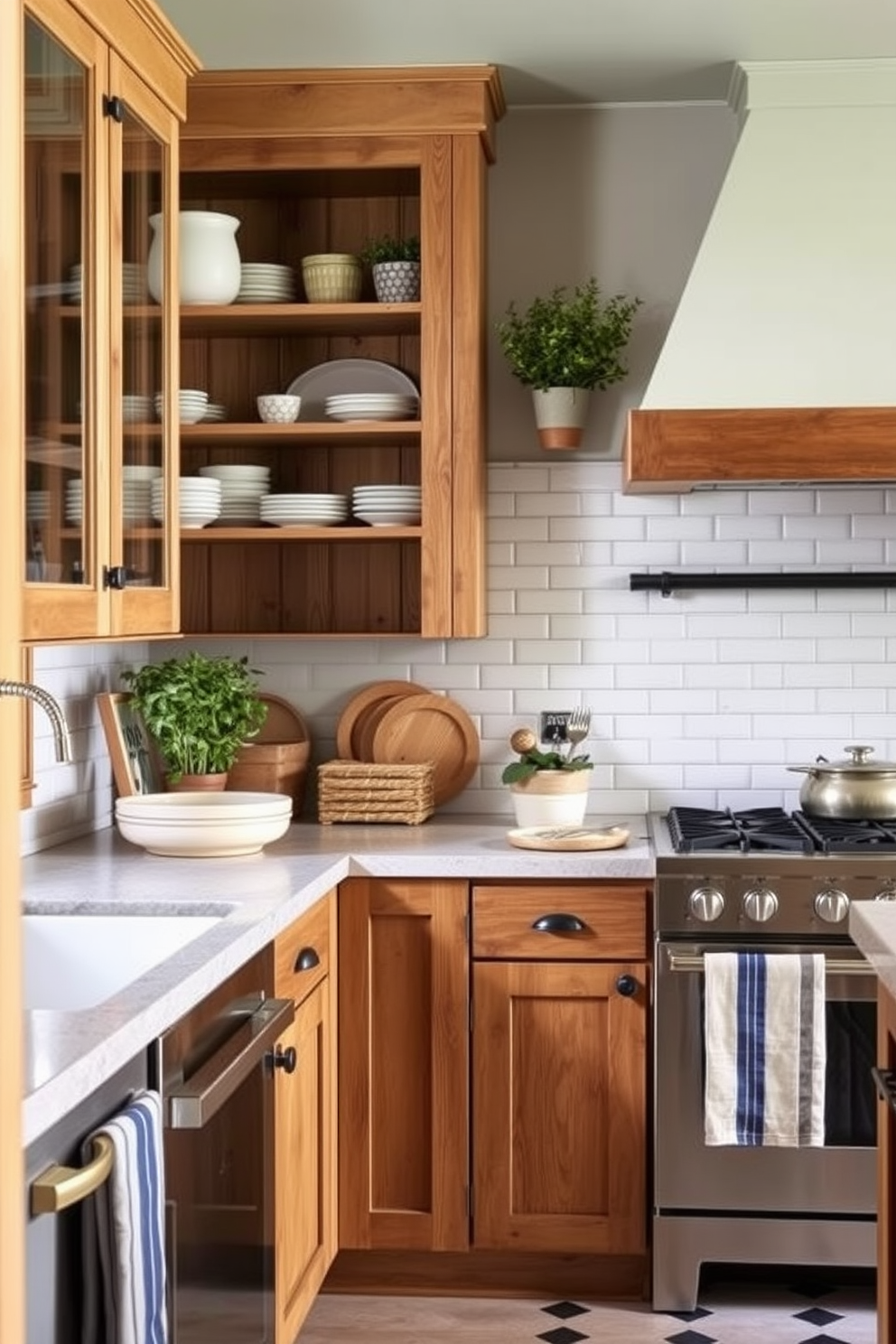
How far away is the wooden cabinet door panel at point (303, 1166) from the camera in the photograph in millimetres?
3227

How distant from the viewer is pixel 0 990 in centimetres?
106

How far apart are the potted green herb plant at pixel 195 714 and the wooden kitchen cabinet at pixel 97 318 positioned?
2.25ft

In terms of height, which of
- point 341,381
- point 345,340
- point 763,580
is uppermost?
point 345,340

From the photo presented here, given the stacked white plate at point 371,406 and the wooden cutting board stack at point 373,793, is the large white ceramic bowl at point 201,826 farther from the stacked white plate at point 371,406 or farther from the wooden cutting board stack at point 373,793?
the stacked white plate at point 371,406

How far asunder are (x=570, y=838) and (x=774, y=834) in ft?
1.51

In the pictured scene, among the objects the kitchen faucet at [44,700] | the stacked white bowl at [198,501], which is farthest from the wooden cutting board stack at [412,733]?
the kitchen faucet at [44,700]

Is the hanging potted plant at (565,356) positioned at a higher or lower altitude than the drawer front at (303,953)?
higher

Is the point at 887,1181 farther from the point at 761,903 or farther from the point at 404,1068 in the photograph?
the point at 404,1068

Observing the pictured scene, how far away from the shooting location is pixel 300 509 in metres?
4.36

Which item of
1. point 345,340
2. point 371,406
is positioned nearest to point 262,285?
point 345,340

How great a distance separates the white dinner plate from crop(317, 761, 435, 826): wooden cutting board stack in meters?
0.89

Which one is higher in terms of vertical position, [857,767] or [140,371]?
[140,371]

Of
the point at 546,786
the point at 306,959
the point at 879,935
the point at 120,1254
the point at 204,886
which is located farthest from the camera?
the point at 546,786

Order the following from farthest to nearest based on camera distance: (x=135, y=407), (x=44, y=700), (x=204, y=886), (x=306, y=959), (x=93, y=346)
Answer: (x=306, y=959)
(x=204, y=886)
(x=135, y=407)
(x=93, y=346)
(x=44, y=700)
